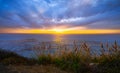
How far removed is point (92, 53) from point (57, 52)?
1.45 m

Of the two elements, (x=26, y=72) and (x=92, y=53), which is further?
(x=92, y=53)

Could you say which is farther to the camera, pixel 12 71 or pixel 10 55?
pixel 10 55

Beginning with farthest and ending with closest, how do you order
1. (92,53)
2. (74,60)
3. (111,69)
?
(92,53) < (74,60) < (111,69)

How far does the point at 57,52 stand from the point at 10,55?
2.03 meters

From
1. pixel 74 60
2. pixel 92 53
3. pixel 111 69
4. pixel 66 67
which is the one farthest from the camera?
pixel 92 53

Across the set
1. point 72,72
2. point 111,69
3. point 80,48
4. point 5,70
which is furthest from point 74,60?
point 5,70

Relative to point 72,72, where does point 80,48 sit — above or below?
above

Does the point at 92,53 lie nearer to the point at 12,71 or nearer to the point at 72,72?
the point at 72,72

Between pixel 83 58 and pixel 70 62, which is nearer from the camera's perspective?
pixel 70 62

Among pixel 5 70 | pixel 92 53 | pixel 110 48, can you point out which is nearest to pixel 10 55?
pixel 5 70

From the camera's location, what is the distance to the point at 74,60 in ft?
29.3

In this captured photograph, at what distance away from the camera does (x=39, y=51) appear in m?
10.1

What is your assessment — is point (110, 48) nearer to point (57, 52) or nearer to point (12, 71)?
point (57, 52)

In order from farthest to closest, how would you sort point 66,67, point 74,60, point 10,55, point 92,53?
point 10,55, point 92,53, point 74,60, point 66,67
